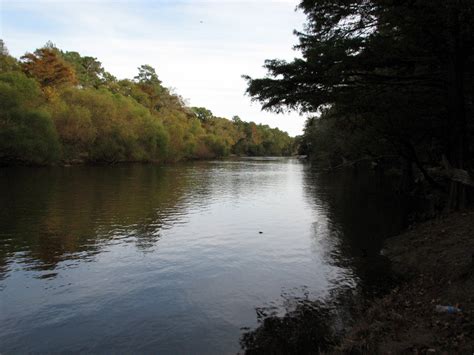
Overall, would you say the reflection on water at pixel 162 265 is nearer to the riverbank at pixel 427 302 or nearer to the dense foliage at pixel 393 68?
the riverbank at pixel 427 302

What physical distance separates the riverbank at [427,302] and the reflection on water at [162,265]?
1.98 m

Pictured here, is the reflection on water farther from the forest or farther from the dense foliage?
the forest

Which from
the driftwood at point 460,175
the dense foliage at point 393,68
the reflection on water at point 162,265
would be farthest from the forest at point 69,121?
the driftwood at point 460,175

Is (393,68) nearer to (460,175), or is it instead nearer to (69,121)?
(460,175)

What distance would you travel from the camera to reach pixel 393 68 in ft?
58.6

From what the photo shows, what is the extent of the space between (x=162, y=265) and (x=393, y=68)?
1379 centimetres

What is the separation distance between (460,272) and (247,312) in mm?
6397

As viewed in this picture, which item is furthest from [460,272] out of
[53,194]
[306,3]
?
[53,194]

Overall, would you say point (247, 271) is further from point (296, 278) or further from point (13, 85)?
point (13, 85)

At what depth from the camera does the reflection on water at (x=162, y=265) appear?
1060 centimetres

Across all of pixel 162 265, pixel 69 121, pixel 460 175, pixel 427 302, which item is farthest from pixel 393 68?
pixel 69 121

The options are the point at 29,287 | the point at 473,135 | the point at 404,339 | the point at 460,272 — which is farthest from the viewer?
the point at 473,135

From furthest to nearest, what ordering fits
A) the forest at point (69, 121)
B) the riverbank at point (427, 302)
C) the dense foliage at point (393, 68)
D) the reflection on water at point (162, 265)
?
1. the forest at point (69, 121)
2. the dense foliage at point (393, 68)
3. the reflection on water at point (162, 265)
4. the riverbank at point (427, 302)

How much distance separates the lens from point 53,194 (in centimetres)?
3588
